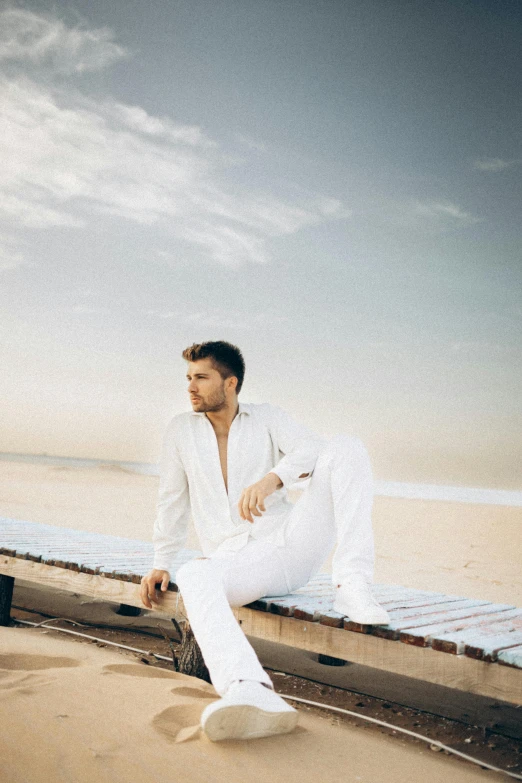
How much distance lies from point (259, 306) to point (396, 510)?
9003mm

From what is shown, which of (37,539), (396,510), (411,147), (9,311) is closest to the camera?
(37,539)

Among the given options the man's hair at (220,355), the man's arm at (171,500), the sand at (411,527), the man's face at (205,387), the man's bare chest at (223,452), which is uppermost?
the man's hair at (220,355)

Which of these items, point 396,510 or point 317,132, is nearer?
point 317,132

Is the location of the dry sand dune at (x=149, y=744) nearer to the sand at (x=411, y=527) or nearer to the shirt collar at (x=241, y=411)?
the shirt collar at (x=241, y=411)

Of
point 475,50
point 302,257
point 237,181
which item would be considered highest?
point 475,50

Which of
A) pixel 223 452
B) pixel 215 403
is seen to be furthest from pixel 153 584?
pixel 215 403

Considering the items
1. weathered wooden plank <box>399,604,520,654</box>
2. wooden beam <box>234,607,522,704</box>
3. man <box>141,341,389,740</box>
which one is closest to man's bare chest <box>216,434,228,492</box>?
man <box>141,341,389,740</box>

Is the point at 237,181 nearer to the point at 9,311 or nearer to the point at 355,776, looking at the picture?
the point at 9,311

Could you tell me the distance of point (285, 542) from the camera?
3.04m

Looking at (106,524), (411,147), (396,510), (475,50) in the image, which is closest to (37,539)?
(106,524)

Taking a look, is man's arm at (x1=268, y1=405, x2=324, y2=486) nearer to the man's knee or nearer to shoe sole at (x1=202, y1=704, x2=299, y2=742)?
the man's knee

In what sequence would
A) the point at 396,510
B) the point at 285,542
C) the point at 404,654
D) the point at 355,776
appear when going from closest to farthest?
1. the point at 355,776
2. the point at 404,654
3. the point at 285,542
4. the point at 396,510

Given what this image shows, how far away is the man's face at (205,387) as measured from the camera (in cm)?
356

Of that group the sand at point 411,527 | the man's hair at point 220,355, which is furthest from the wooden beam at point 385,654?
the sand at point 411,527
